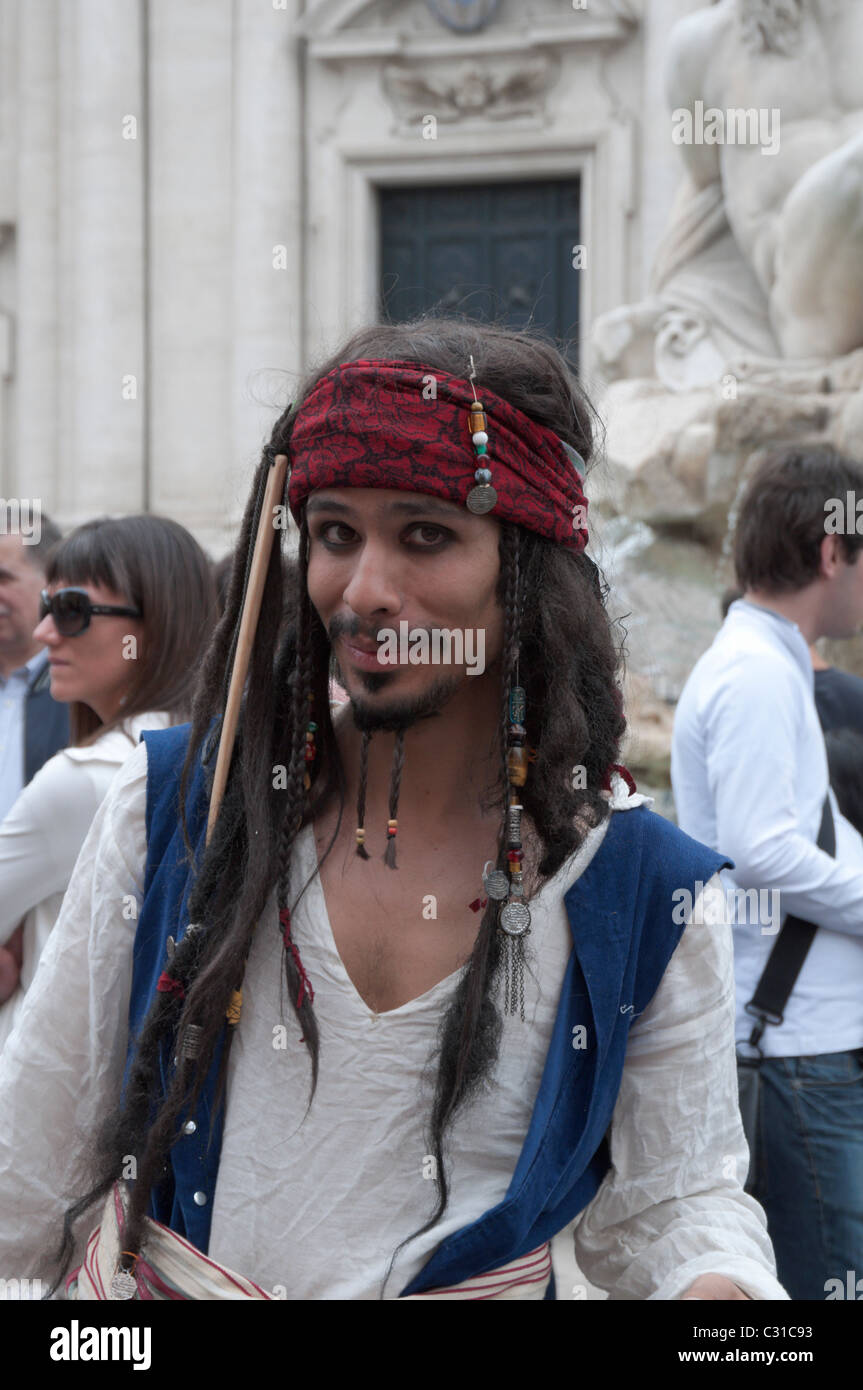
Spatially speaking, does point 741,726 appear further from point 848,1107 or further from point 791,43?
point 791,43

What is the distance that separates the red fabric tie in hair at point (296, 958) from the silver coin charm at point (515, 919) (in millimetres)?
207

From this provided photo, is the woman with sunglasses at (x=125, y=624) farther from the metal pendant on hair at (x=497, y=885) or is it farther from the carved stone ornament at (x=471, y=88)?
the carved stone ornament at (x=471, y=88)

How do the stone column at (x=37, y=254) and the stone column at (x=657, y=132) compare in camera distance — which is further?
the stone column at (x=37, y=254)

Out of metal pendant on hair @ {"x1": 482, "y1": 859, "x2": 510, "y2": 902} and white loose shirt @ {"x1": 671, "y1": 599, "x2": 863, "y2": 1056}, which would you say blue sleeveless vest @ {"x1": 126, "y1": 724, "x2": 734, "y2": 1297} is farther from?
white loose shirt @ {"x1": 671, "y1": 599, "x2": 863, "y2": 1056}

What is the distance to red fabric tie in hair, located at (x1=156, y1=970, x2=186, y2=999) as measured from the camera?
1597 millimetres

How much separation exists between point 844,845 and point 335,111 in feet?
45.9

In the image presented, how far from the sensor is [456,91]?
599 inches

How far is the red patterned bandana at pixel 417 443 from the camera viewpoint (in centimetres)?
158

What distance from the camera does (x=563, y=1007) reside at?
162 centimetres

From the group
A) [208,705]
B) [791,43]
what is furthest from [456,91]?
[208,705]

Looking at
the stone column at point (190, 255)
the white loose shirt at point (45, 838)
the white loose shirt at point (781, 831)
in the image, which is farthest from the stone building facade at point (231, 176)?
the white loose shirt at point (45, 838)

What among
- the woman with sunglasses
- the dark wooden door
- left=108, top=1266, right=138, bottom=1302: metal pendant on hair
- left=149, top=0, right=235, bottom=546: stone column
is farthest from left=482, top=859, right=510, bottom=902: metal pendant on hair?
left=149, top=0, right=235, bottom=546: stone column

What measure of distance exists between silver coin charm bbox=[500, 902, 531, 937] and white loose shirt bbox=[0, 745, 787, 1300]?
0.06 meters

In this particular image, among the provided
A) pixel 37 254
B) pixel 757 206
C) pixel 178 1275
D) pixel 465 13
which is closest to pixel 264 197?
pixel 465 13
